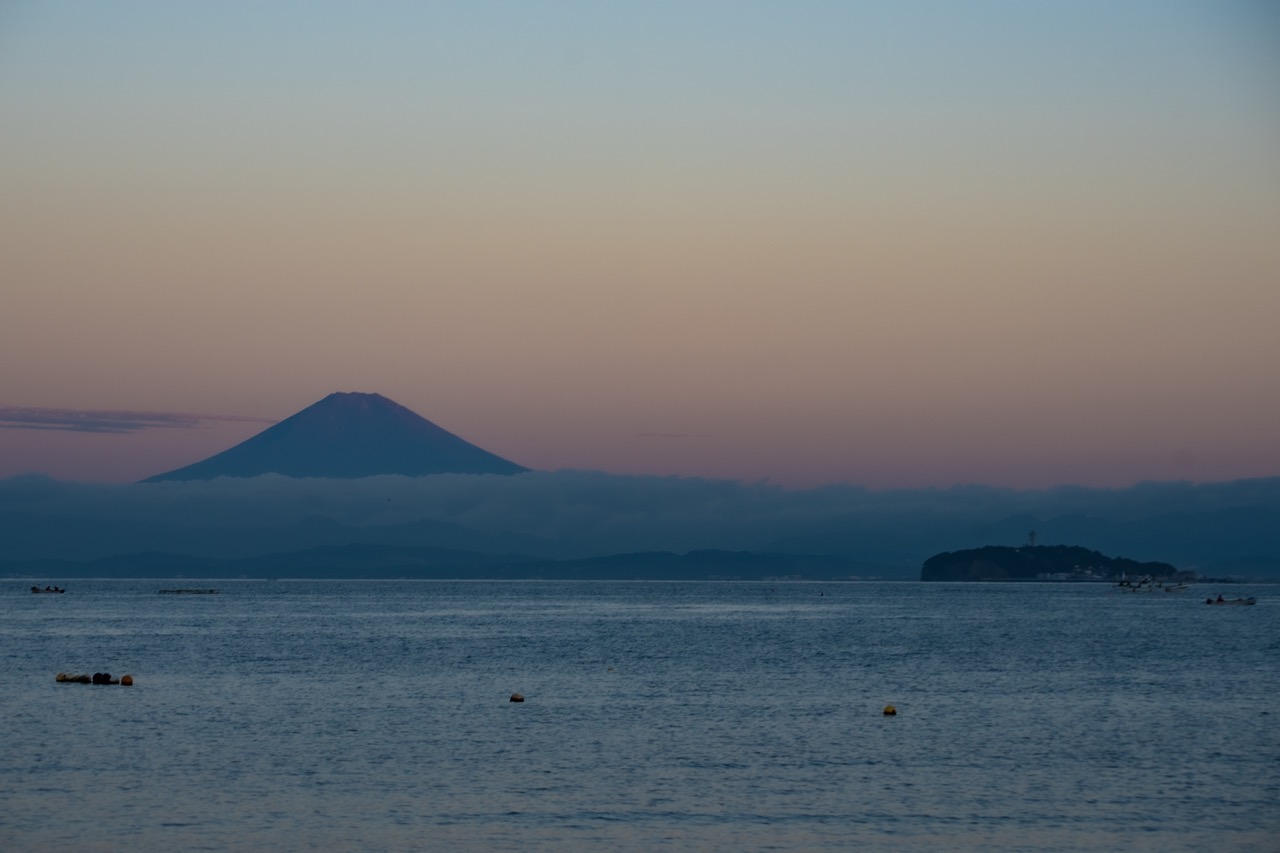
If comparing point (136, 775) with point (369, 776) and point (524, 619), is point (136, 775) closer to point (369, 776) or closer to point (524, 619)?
point (369, 776)

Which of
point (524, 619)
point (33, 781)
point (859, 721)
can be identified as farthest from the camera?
point (524, 619)

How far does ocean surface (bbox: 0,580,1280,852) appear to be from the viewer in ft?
125

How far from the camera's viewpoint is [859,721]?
6000 centimetres

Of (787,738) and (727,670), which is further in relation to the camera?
(727,670)

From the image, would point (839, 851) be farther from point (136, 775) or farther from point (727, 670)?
point (727, 670)

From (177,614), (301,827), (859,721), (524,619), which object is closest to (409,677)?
(859,721)

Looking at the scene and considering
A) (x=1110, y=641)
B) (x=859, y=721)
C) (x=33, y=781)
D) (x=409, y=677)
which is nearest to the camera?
(x=33, y=781)

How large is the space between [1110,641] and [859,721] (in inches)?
2623

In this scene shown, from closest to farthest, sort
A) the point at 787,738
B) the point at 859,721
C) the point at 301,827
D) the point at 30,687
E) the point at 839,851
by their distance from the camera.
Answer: the point at 839,851 → the point at 301,827 → the point at 787,738 → the point at 859,721 → the point at 30,687

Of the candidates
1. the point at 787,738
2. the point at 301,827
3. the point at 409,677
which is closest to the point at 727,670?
the point at 409,677

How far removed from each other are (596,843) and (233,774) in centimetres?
1501

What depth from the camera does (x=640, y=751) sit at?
51.1 meters

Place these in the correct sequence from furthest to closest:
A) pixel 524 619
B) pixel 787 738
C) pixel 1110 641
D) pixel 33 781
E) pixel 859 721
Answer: pixel 524 619 → pixel 1110 641 → pixel 859 721 → pixel 787 738 → pixel 33 781

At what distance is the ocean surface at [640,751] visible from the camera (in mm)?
38156
